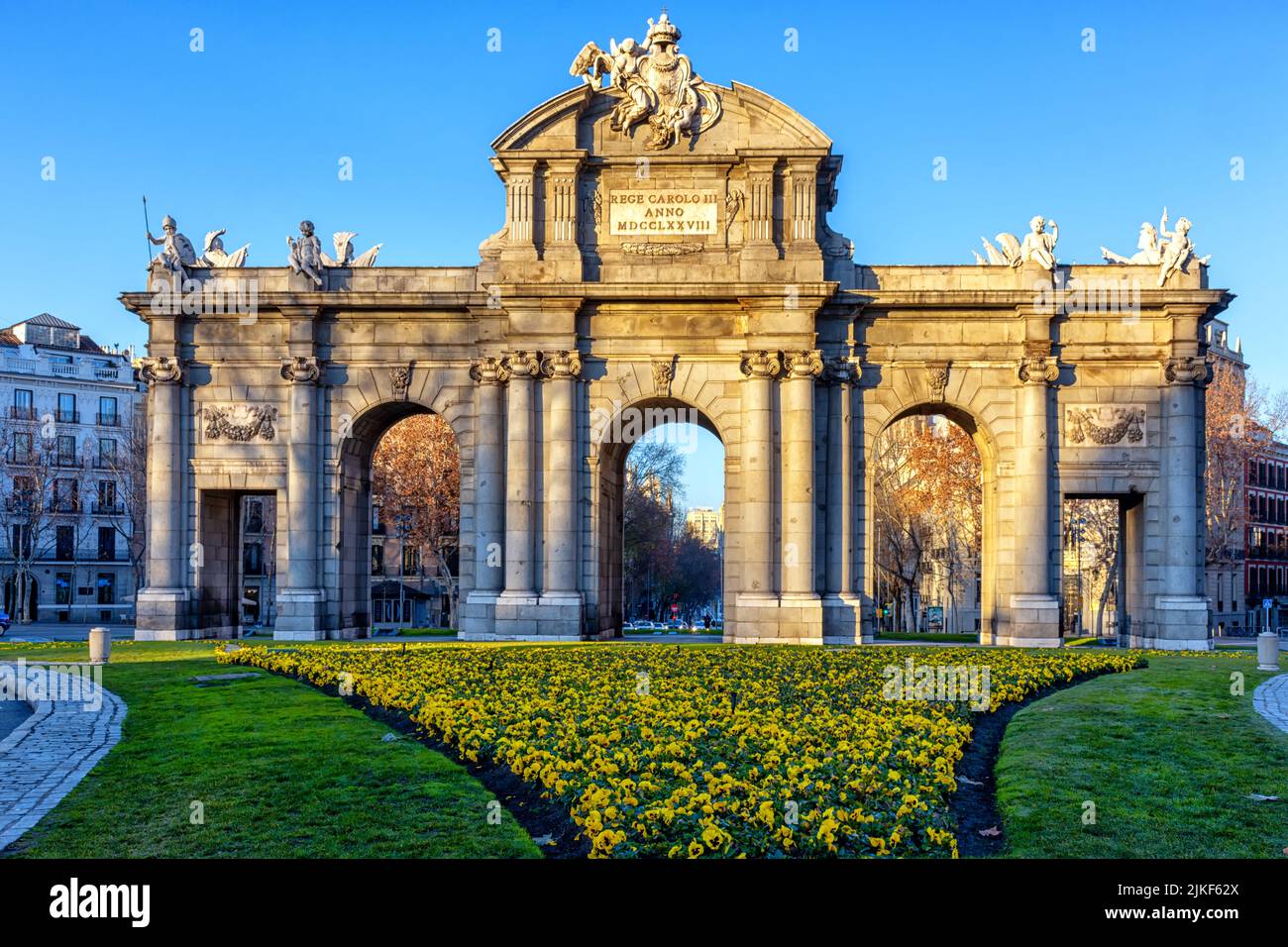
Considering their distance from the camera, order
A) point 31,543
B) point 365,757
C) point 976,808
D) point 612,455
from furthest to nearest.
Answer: point 31,543
point 612,455
point 365,757
point 976,808

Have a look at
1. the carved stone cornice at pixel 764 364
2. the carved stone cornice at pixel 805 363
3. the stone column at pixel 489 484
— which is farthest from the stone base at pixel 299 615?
the carved stone cornice at pixel 805 363

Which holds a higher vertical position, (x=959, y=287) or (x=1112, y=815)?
(x=959, y=287)

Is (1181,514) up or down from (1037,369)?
down

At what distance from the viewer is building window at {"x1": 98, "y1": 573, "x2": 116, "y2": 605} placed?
77250 mm

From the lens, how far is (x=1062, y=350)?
36.2m

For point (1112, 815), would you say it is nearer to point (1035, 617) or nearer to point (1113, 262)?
point (1035, 617)

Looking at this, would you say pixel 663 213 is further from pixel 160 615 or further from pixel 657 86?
pixel 160 615

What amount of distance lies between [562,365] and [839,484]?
30.5 feet

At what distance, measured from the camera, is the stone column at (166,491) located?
36.7 metres

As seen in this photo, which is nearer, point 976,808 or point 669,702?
point 976,808

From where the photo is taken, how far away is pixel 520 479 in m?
35.2

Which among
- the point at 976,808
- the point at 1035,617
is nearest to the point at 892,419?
the point at 1035,617

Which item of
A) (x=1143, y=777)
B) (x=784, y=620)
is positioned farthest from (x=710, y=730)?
(x=784, y=620)

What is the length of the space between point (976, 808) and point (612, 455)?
25.4m
